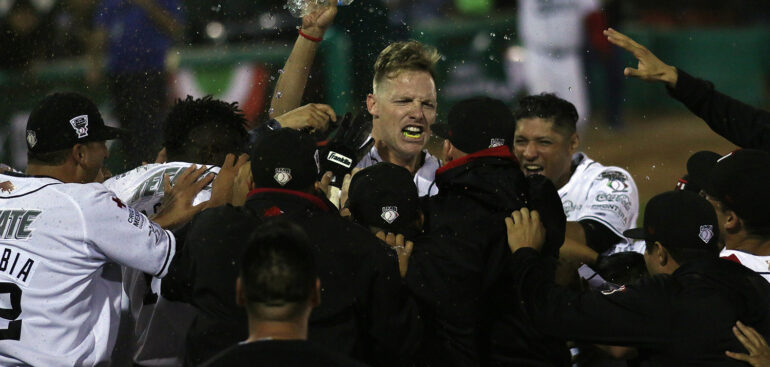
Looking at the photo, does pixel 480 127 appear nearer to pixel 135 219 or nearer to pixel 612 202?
pixel 135 219

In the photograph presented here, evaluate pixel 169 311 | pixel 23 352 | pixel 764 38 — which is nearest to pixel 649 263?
pixel 169 311

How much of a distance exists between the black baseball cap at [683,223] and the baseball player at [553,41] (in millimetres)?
9527

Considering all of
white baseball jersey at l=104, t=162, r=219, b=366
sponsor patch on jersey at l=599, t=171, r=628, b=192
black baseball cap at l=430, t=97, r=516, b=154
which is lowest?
white baseball jersey at l=104, t=162, r=219, b=366

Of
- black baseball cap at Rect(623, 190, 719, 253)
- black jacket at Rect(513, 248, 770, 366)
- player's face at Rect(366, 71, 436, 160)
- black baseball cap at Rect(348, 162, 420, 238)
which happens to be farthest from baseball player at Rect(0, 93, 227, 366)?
black baseball cap at Rect(623, 190, 719, 253)

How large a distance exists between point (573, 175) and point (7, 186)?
12.0 ft

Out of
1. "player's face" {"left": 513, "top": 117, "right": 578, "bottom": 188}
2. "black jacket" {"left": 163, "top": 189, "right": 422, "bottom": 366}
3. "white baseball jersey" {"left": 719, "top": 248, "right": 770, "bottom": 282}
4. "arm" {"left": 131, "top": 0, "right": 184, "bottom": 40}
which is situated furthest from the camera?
"arm" {"left": 131, "top": 0, "right": 184, "bottom": 40}

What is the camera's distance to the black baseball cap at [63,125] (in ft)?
15.3

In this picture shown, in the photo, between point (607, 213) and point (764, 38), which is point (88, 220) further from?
point (764, 38)

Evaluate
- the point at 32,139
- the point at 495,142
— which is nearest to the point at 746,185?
the point at 495,142

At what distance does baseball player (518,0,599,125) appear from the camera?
1384 centimetres

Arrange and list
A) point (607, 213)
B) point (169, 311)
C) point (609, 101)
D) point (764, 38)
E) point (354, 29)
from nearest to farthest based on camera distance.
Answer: point (169, 311)
point (607, 213)
point (354, 29)
point (609, 101)
point (764, 38)

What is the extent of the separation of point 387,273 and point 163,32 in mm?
7142

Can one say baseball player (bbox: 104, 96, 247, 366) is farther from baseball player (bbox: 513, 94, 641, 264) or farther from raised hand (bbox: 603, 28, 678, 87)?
raised hand (bbox: 603, 28, 678, 87)

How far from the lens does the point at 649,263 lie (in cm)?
453
